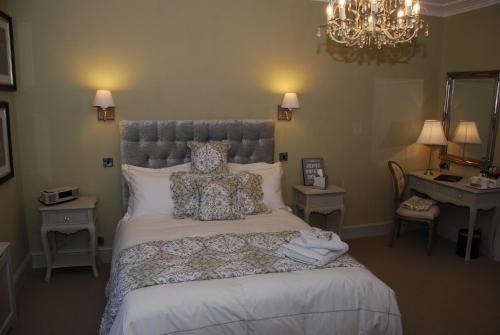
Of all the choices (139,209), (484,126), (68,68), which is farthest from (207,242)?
(484,126)

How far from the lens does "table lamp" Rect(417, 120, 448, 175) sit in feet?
14.9

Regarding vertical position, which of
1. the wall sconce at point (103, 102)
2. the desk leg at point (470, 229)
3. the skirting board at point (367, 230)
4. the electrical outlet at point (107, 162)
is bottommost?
the skirting board at point (367, 230)

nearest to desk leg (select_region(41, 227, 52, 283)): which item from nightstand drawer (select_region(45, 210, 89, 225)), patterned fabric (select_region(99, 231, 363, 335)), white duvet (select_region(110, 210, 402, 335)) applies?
Answer: nightstand drawer (select_region(45, 210, 89, 225))

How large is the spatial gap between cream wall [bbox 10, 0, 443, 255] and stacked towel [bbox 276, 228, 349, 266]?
190 cm

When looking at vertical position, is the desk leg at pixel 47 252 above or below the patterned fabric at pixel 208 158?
below

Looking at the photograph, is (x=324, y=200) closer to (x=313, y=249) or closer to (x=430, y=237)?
(x=430, y=237)

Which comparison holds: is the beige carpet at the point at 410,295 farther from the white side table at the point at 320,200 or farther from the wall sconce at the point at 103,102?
the wall sconce at the point at 103,102

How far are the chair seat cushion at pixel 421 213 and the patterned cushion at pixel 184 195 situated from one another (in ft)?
7.96

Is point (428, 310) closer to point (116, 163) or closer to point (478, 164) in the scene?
point (478, 164)

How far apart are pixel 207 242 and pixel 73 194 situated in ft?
5.52

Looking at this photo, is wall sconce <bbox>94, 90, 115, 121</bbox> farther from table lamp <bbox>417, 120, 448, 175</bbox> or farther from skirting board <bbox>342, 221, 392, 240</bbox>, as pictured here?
table lamp <bbox>417, 120, 448, 175</bbox>

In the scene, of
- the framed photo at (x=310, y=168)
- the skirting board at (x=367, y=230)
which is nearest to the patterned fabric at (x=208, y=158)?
the framed photo at (x=310, y=168)

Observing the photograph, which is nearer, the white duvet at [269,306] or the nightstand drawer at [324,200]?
the white duvet at [269,306]

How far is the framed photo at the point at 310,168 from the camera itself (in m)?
4.48
